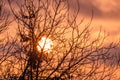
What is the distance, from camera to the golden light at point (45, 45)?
13.3 metres

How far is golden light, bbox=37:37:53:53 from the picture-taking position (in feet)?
43.5

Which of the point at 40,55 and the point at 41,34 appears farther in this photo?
the point at 41,34

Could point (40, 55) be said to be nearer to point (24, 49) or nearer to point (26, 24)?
point (24, 49)

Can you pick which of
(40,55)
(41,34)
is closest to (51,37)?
(41,34)

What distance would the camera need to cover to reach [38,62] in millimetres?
12594

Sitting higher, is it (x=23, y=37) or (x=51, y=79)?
(x=23, y=37)

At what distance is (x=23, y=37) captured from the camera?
13695 millimetres

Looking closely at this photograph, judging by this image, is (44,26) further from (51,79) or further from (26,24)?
(51,79)

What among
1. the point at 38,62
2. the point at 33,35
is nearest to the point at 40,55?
the point at 38,62

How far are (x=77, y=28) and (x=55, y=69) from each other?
199 centimetres

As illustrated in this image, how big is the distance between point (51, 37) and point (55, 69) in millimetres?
1501

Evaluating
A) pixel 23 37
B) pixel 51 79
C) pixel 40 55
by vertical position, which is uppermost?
pixel 23 37

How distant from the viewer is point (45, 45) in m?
13.4

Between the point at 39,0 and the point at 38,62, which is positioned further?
the point at 39,0
